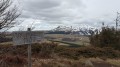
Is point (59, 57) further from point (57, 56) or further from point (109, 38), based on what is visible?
point (109, 38)

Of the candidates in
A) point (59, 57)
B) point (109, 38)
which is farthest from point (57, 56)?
point (109, 38)

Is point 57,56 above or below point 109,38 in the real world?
below

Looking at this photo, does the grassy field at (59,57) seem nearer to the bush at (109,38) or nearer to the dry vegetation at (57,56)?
the dry vegetation at (57,56)

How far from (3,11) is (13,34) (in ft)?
4.16

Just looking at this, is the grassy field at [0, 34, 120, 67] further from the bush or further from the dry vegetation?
the bush

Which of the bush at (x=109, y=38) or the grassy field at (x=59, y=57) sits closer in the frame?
the grassy field at (x=59, y=57)

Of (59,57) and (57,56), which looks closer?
(59,57)

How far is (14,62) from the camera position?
53.6ft

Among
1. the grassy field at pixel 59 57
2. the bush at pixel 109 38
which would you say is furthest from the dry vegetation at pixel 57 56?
the bush at pixel 109 38

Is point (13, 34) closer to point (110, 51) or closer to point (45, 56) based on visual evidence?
point (45, 56)

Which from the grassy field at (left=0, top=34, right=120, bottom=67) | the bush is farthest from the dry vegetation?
the bush

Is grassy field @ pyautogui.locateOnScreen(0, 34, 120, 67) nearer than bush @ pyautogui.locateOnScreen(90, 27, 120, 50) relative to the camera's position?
Yes

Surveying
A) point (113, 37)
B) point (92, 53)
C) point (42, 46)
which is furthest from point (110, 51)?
point (42, 46)

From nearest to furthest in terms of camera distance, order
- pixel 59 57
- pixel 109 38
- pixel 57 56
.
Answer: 1. pixel 59 57
2. pixel 57 56
3. pixel 109 38
